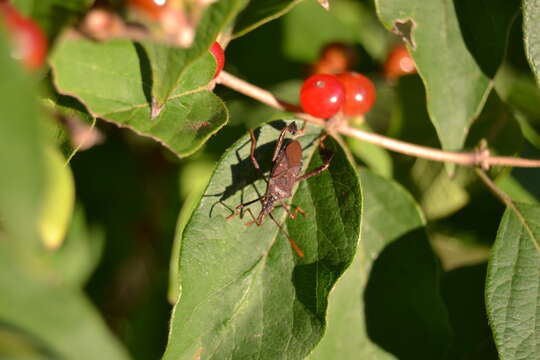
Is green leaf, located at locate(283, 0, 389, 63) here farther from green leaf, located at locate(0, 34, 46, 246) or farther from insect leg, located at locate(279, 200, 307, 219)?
green leaf, located at locate(0, 34, 46, 246)

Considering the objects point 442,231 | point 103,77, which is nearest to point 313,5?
point 442,231

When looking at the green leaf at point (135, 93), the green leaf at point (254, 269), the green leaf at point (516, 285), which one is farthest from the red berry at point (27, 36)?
the green leaf at point (516, 285)

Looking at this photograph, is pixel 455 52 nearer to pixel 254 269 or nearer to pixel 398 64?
pixel 398 64

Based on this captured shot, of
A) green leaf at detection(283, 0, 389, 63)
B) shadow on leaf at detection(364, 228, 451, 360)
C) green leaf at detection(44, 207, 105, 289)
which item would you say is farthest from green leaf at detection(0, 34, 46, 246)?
green leaf at detection(283, 0, 389, 63)

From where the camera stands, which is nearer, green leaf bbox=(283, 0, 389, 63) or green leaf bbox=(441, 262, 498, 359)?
green leaf bbox=(441, 262, 498, 359)

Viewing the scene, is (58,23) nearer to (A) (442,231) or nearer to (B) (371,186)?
(B) (371,186)
